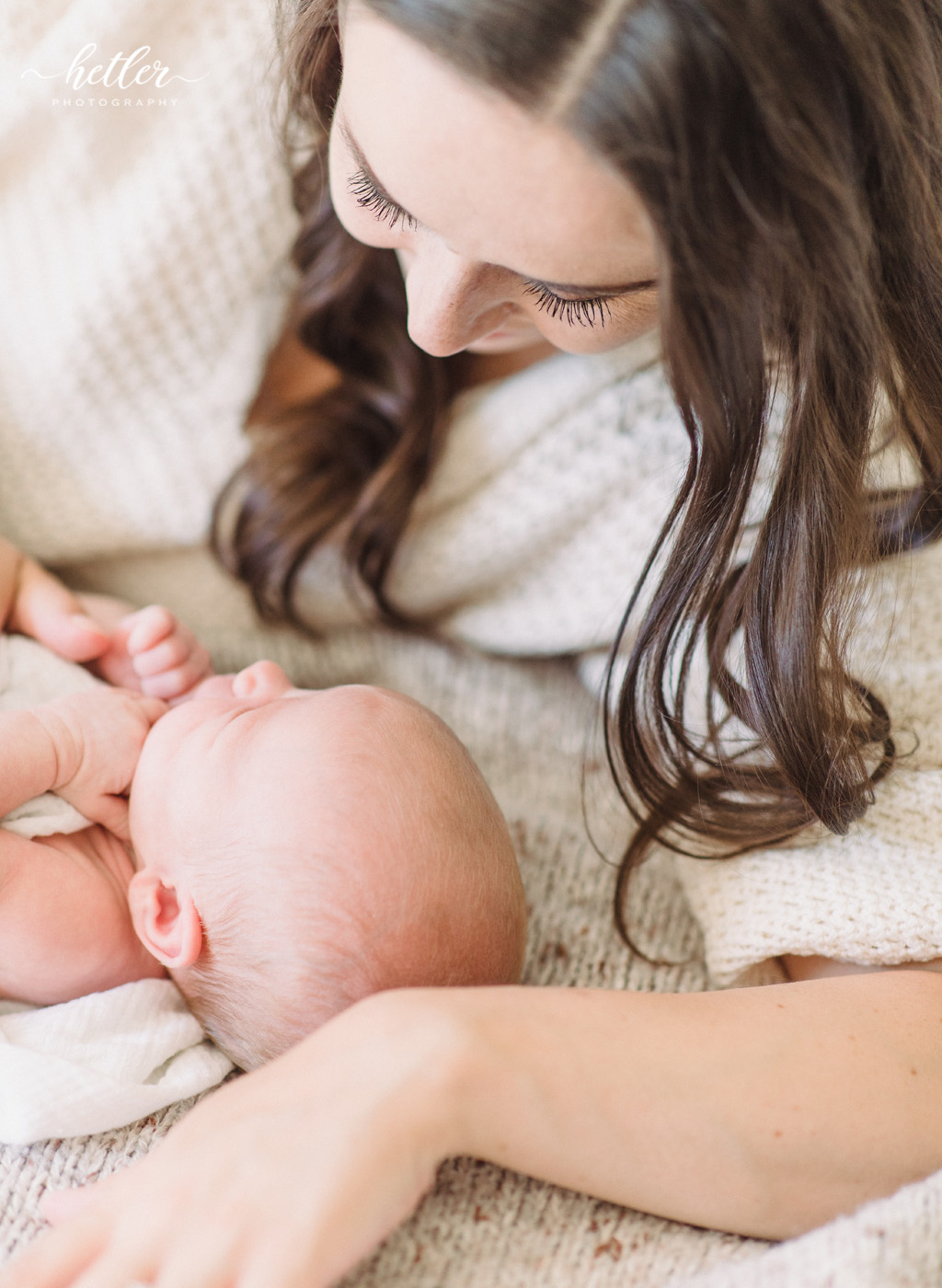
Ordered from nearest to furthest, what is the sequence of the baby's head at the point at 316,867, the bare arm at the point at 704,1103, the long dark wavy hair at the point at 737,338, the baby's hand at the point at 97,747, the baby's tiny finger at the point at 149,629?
the long dark wavy hair at the point at 737,338
the bare arm at the point at 704,1103
the baby's head at the point at 316,867
the baby's hand at the point at 97,747
the baby's tiny finger at the point at 149,629

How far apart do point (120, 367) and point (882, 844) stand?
0.91 m

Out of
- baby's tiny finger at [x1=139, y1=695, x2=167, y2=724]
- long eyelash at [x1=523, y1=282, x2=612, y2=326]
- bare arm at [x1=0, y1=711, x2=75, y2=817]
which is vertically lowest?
baby's tiny finger at [x1=139, y1=695, x2=167, y2=724]

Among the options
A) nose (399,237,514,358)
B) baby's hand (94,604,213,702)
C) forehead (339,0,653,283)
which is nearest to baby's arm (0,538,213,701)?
baby's hand (94,604,213,702)

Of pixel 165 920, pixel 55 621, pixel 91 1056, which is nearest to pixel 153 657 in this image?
pixel 55 621

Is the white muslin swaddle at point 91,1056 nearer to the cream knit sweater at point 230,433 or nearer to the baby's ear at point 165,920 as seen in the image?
the baby's ear at point 165,920

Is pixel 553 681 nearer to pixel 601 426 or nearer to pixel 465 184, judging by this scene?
pixel 601 426

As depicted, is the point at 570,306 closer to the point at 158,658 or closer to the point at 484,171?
the point at 484,171

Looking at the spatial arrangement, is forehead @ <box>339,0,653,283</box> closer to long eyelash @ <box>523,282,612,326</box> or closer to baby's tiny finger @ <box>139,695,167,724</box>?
long eyelash @ <box>523,282,612,326</box>

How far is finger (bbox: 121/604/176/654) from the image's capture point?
1052 mm

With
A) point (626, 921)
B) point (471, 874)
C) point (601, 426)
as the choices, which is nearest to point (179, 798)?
point (471, 874)

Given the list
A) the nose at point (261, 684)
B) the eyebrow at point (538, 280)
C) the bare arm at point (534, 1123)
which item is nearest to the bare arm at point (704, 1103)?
the bare arm at point (534, 1123)

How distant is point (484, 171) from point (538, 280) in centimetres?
9

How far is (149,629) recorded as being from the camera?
105 cm

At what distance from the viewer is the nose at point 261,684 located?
982 millimetres
